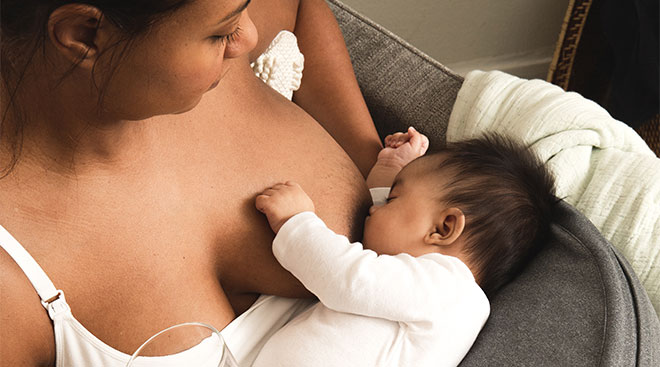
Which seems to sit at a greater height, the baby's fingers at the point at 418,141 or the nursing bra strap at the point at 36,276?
the nursing bra strap at the point at 36,276

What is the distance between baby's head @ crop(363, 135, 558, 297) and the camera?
101cm

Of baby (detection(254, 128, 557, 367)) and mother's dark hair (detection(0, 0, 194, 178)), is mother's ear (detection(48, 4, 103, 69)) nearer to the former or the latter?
mother's dark hair (detection(0, 0, 194, 178))

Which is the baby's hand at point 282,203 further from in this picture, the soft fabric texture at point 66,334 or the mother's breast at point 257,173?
the soft fabric texture at point 66,334

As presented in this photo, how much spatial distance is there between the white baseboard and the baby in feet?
4.86

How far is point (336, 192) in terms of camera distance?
1.02 m

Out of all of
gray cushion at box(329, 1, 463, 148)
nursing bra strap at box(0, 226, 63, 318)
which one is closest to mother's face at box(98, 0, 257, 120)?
nursing bra strap at box(0, 226, 63, 318)

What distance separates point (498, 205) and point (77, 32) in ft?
2.20

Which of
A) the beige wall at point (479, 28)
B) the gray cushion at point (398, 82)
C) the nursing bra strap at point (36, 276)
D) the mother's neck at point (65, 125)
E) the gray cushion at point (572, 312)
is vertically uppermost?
the mother's neck at point (65, 125)

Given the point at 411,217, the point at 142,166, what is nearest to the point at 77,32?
the point at 142,166

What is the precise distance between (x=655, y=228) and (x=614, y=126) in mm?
215

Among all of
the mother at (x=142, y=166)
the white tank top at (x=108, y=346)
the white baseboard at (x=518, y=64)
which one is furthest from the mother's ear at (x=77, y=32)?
the white baseboard at (x=518, y=64)

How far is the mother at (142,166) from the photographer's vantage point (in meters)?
0.65

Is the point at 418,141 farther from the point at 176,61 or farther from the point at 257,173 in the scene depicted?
the point at 176,61

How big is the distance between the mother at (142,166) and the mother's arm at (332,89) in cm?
21
